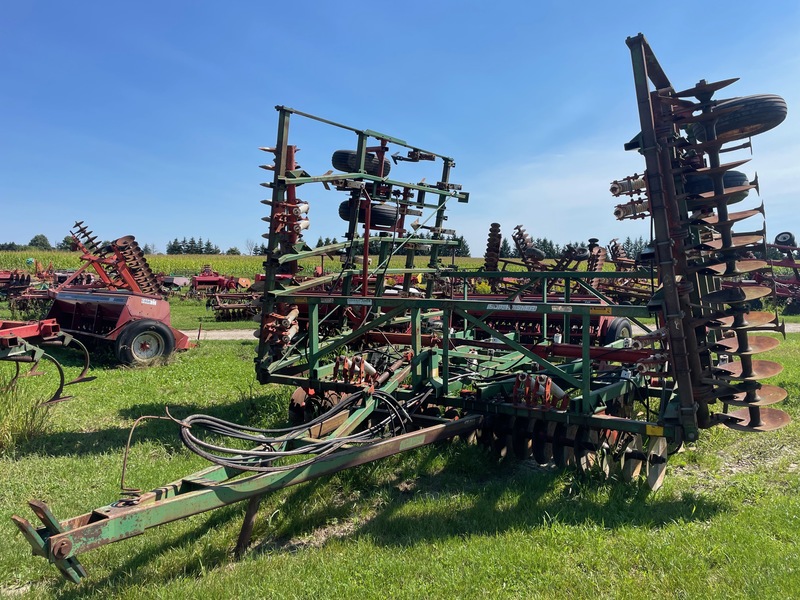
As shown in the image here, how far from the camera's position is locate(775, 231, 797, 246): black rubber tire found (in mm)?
17689

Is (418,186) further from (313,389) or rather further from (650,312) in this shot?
(650,312)

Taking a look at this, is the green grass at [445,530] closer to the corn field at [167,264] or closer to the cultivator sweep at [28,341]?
the cultivator sweep at [28,341]

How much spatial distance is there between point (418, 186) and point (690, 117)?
12.9ft

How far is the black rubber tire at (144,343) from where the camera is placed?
10.2m

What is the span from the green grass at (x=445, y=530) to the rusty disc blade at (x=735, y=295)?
1.52m

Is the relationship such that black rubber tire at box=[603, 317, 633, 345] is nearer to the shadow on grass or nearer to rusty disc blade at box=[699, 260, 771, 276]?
rusty disc blade at box=[699, 260, 771, 276]

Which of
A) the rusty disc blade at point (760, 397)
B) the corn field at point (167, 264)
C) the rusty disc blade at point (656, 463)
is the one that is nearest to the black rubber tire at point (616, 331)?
the rusty disc blade at point (656, 463)

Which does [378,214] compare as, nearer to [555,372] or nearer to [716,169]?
[555,372]

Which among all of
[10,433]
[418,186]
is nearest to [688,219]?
[418,186]

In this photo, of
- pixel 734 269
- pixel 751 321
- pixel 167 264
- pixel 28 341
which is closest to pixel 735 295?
pixel 734 269

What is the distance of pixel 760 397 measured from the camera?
4598 millimetres

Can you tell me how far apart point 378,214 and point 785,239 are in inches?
644

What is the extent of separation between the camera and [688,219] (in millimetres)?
4273

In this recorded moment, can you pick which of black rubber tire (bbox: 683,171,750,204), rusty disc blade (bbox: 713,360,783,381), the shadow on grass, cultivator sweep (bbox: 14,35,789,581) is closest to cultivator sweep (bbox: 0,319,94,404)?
the shadow on grass
